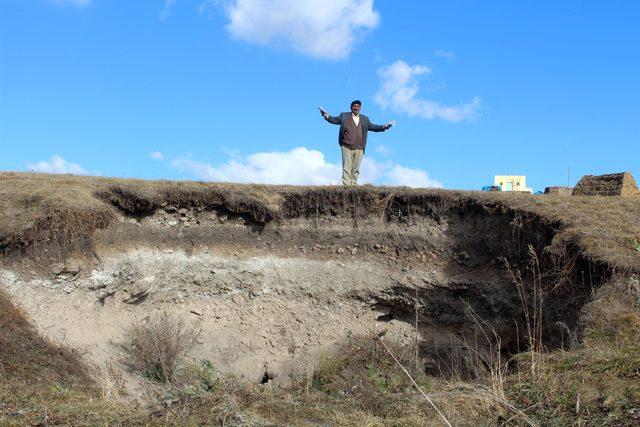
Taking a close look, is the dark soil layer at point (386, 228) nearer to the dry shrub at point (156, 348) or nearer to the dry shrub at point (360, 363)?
the dry shrub at point (360, 363)

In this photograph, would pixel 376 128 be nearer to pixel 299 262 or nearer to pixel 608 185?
pixel 299 262

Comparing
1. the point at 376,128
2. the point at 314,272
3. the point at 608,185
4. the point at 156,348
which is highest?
the point at 376,128

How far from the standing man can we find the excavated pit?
57.9 inches

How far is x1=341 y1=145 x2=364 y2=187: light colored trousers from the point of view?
520 inches

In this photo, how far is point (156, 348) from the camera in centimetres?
947

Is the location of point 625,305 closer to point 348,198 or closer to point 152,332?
point 348,198

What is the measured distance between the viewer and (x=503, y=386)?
210 inches

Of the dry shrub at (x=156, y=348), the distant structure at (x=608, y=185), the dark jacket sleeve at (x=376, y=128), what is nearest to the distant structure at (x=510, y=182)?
the distant structure at (x=608, y=185)

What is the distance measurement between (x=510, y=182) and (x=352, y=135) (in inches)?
493

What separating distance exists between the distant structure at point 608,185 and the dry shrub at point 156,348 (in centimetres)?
1015

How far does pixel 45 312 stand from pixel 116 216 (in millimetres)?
2073

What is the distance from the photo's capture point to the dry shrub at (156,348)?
945 centimetres

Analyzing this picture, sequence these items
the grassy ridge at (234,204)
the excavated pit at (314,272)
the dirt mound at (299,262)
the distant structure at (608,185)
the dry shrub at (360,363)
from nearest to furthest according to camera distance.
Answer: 1. the dry shrub at (360,363)
2. the grassy ridge at (234,204)
3. the dirt mound at (299,262)
4. the excavated pit at (314,272)
5. the distant structure at (608,185)

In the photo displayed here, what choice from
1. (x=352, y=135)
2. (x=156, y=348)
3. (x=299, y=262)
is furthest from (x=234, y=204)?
(x=352, y=135)
